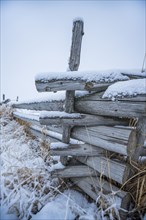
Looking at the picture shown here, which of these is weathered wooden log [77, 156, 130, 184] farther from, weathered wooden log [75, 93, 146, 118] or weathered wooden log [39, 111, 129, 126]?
weathered wooden log [75, 93, 146, 118]

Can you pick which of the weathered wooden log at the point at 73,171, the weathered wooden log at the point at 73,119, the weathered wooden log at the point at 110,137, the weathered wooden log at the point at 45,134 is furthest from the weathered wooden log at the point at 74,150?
the weathered wooden log at the point at 45,134

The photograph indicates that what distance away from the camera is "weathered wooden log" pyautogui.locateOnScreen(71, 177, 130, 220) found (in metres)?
1.65

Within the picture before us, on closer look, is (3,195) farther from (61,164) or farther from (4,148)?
(4,148)

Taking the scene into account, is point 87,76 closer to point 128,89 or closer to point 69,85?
point 69,85

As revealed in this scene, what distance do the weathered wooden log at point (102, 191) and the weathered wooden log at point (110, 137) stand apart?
A: 1.29 ft

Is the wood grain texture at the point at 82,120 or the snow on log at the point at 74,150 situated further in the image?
the snow on log at the point at 74,150

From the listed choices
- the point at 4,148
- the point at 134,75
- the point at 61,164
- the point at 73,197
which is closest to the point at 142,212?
the point at 73,197

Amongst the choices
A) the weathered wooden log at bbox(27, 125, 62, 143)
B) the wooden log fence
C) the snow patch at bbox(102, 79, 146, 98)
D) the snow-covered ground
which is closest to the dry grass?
the wooden log fence

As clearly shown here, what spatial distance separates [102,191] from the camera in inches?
72.9

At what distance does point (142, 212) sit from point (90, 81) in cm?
152

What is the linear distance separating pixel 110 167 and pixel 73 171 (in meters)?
0.58

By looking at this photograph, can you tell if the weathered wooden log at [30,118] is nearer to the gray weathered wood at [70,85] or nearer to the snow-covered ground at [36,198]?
the snow-covered ground at [36,198]

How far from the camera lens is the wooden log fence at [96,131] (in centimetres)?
157

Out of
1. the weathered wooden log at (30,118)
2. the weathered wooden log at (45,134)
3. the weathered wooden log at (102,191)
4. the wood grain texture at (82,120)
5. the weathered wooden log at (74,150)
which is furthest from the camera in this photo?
the weathered wooden log at (30,118)
